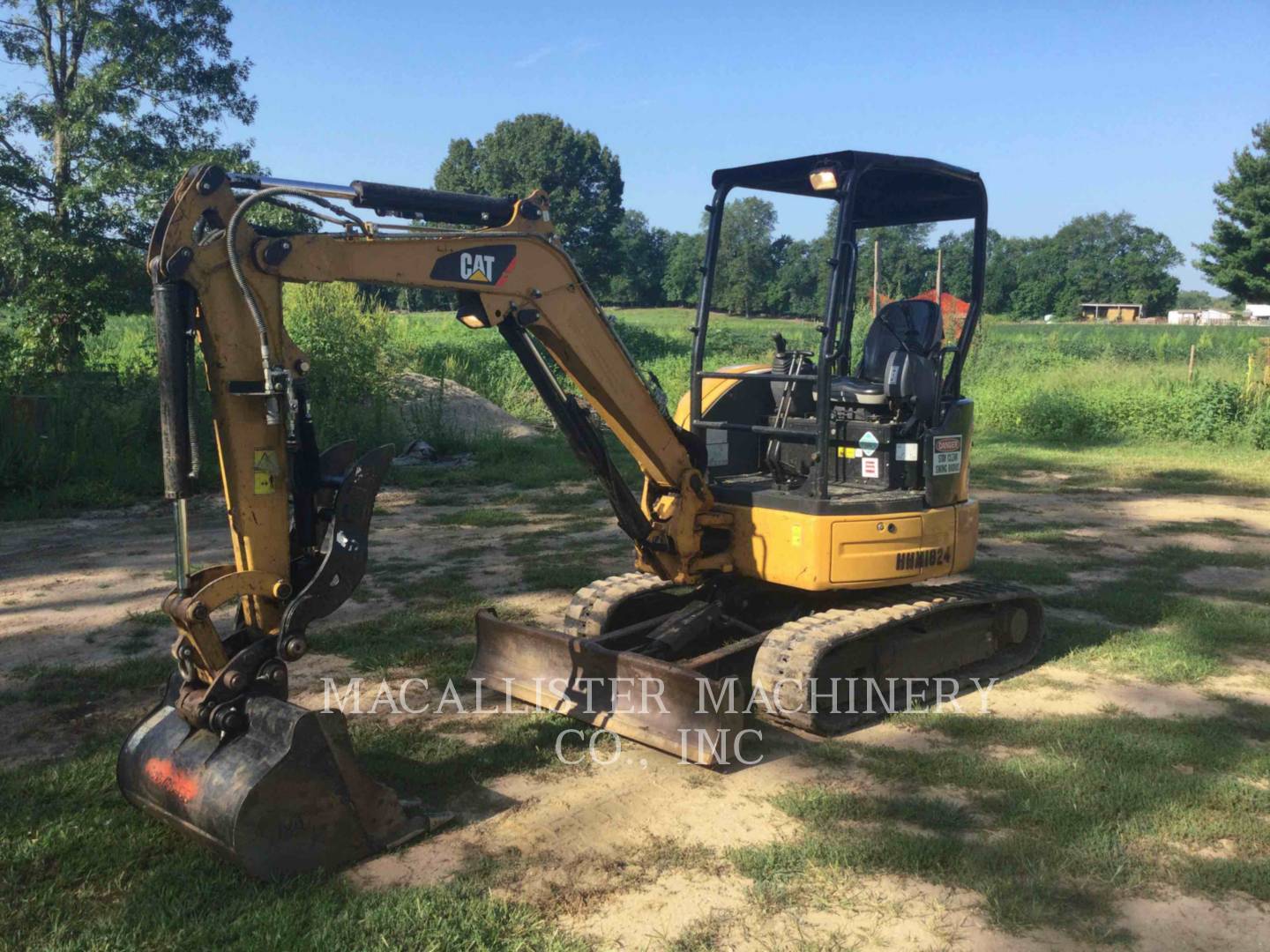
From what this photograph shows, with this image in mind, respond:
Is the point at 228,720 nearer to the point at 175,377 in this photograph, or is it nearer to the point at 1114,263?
the point at 175,377

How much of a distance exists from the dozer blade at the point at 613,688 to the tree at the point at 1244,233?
44299 mm

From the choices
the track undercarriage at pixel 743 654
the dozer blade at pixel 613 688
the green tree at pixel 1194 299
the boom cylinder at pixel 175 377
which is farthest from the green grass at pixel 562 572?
the green tree at pixel 1194 299

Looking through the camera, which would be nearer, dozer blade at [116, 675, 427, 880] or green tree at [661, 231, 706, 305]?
dozer blade at [116, 675, 427, 880]

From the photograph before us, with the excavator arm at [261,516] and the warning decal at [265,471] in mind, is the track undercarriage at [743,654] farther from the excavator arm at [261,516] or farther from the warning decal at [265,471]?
the warning decal at [265,471]

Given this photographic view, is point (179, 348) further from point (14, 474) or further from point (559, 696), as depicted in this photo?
point (14, 474)

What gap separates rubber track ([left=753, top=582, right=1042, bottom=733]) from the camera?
16.8 ft

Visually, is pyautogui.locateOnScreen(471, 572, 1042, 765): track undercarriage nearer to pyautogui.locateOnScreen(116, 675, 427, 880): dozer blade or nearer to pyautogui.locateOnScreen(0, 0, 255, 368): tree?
pyautogui.locateOnScreen(116, 675, 427, 880): dozer blade

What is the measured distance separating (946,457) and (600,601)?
2.14 metres

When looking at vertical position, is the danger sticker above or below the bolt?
above

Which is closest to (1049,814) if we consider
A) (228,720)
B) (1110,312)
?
(228,720)

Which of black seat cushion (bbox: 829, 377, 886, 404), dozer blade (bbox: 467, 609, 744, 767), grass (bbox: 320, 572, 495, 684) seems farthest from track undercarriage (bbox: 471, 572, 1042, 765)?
black seat cushion (bbox: 829, 377, 886, 404)

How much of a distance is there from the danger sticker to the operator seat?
0.35 metres

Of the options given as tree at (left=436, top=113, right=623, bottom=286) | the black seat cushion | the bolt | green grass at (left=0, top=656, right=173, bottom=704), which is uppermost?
tree at (left=436, top=113, right=623, bottom=286)

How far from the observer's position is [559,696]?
545 cm
